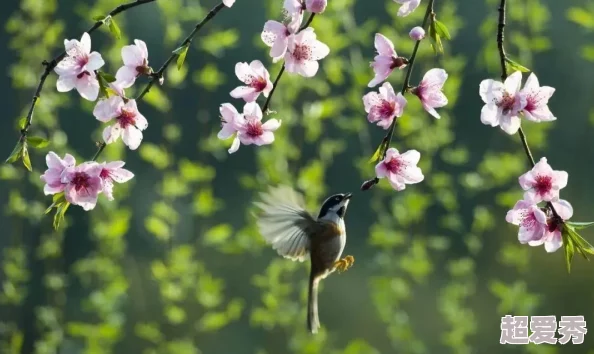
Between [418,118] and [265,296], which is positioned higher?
[418,118]

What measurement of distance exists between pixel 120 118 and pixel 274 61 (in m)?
0.19

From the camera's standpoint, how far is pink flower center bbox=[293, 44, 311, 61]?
98 cm

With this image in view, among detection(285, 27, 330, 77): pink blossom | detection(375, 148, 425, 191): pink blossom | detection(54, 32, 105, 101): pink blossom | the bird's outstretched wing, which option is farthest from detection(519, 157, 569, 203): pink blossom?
detection(54, 32, 105, 101): pink blossom

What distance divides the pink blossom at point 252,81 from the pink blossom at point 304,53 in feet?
0.14

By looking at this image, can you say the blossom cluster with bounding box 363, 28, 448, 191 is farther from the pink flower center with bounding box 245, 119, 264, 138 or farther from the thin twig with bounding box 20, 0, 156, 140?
the thin twig with bounding box 20, 0, 156, 140

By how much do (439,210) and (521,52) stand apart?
53cm

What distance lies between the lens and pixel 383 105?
952 millimetres

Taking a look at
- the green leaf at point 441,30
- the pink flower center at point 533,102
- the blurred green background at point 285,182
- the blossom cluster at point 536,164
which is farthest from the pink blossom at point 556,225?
the blurred green background at point 285,182

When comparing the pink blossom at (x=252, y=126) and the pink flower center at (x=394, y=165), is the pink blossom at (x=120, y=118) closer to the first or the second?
the pink blossom at (x=252, y=126)

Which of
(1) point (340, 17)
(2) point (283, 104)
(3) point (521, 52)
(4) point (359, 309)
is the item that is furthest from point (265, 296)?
(3) point (521, 52)

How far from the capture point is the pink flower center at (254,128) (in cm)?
101

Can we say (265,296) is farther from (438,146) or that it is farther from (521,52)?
(521,52)

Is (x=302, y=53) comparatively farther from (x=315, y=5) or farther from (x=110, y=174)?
(x=110, y=174)

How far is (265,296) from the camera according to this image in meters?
2.54
